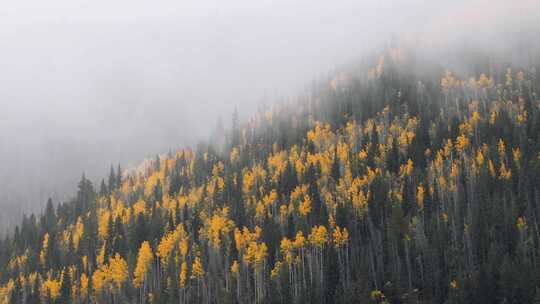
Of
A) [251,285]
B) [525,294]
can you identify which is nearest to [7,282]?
[251,285]

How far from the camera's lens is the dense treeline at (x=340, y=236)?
11381cm

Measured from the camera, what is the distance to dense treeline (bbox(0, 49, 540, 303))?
114 metres

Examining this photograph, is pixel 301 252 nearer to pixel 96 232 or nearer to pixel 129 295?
pixel 129 295

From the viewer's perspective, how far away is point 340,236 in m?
133

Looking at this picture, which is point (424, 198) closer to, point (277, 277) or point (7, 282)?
point (277, 277)

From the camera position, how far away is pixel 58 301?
5763 inches

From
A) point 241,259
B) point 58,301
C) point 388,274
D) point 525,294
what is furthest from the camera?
point 58,301

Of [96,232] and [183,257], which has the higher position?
[96,232]

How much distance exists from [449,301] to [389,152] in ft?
286

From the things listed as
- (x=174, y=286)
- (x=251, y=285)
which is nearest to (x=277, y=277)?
(x=251, y=285)

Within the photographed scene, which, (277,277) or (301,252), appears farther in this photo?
(301,252)

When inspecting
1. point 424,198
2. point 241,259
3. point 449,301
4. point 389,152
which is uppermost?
point 389,152

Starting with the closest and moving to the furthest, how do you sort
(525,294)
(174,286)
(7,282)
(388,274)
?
(525,294), (388,274), (174,286), (7,282)

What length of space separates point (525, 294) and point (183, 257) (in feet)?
259
